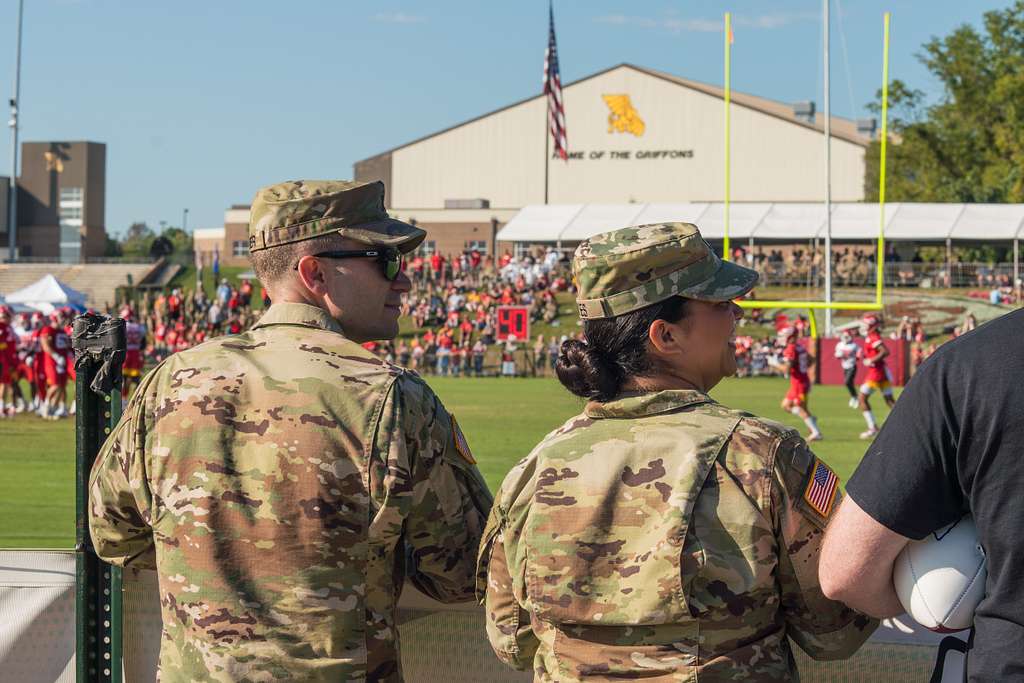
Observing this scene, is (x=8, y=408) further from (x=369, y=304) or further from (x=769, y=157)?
(x=769, y=157)

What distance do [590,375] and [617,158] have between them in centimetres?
6346

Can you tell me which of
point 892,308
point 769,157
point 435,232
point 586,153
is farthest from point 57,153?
point 892,308

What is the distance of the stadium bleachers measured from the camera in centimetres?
5997

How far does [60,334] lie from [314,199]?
67.8ft

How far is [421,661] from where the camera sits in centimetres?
375

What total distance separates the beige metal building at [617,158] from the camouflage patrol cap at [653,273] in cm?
6120

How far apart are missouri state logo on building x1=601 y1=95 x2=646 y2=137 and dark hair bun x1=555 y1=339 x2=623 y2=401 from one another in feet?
209

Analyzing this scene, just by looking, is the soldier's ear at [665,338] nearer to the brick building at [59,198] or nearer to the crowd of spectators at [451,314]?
the crowd of spectators at [451,314]

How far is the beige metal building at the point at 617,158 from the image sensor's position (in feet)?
206

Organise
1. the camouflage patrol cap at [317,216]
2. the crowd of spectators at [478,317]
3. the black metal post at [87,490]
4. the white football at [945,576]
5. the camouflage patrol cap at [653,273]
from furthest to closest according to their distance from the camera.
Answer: the crowd of spectators at [478,317] → the black metal post at [87,490] → the camouflage patrol cap at [317,216] → the camouflage patrol cap at [653,273] → the white football at [945,576]

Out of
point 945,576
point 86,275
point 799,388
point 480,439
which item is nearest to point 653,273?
point 945,576

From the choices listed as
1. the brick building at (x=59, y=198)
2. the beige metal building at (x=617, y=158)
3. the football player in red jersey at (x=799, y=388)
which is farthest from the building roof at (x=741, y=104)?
the football player in red jersey at (x=799, y=388)

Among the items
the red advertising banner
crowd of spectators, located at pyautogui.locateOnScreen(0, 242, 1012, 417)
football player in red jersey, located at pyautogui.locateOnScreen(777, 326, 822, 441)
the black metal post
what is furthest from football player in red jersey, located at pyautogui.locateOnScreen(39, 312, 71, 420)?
the red advertising banner

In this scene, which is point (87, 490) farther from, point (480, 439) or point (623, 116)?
point (623, 116)
